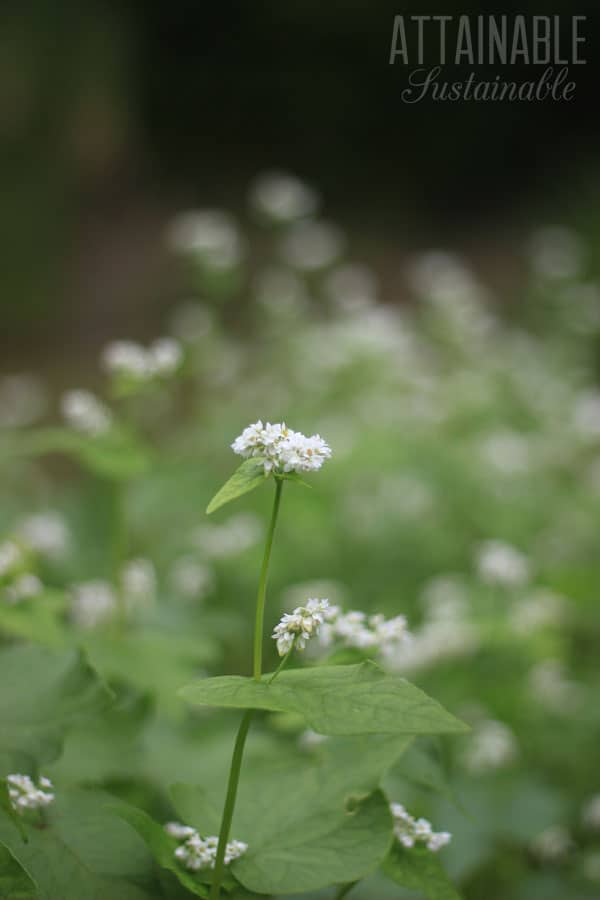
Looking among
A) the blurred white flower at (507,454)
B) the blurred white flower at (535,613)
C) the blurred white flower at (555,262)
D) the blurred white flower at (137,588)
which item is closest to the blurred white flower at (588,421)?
the blurred white flower at (507,454)

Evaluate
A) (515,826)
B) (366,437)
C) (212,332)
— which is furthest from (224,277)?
(515,826)

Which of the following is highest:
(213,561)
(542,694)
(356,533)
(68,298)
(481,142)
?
(481,142)

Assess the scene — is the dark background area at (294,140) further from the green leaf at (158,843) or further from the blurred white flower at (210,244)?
the green leaf at (158,843)

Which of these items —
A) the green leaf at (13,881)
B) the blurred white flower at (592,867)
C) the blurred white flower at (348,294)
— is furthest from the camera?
the blurred white flower at (348,294)

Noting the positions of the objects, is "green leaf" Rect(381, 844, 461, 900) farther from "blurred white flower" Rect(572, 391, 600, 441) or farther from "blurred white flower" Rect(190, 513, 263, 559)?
"blurred white flower" Rect(572, 391, 600, 441)

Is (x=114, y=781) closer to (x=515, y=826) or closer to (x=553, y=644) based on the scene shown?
(x=515, y=826)

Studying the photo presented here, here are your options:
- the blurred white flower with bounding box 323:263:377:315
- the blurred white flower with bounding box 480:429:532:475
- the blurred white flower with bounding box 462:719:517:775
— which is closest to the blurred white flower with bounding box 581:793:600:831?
the blurred white flower with bounding box 462:719:517:775

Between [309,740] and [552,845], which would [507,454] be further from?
[309,740]

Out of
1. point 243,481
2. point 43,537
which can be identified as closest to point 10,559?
point 243,481
